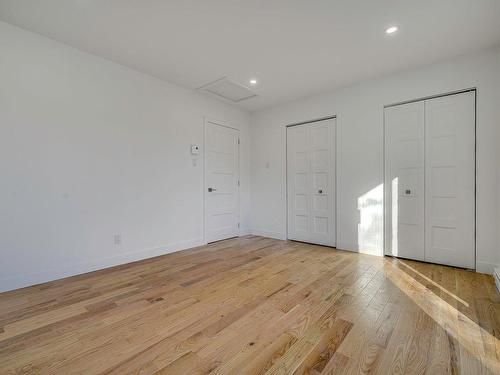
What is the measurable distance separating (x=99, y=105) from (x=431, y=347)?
408 cm

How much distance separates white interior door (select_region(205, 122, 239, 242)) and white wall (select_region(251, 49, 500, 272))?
0.54 meters

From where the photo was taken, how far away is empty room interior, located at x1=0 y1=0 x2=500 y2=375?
169cm

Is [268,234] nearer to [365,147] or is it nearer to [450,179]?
[365,147]

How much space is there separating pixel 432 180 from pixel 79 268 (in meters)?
4.68

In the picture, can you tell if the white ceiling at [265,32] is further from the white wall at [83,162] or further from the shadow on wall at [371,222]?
the shadow on wall at [371,222]

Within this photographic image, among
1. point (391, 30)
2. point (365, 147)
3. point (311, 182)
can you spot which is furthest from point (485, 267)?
point (391, 30)

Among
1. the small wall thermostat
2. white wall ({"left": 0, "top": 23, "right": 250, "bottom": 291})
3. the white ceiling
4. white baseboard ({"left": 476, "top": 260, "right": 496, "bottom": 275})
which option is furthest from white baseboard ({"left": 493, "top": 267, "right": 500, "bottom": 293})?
the small wall thermostat

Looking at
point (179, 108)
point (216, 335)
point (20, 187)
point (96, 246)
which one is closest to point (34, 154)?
point (20, 187)

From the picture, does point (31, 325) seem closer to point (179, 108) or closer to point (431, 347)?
point (431, 347)

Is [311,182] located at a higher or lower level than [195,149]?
lower

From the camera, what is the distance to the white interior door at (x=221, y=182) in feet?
14.6

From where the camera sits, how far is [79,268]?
9.51 feet

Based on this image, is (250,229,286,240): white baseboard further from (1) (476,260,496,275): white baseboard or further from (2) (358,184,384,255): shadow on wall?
(1) (476,260,496,275): white baseboard

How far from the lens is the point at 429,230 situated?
3.29m
